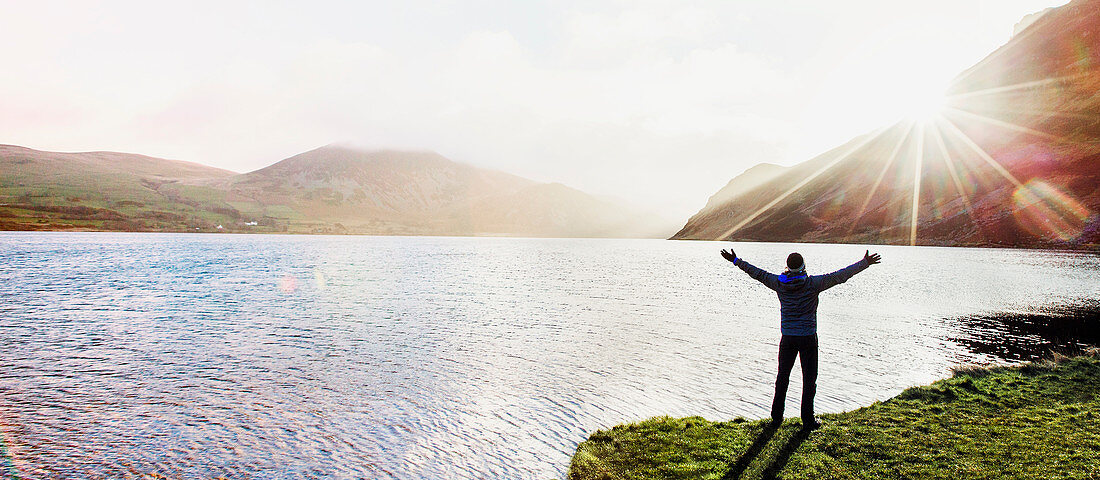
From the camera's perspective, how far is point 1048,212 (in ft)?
586

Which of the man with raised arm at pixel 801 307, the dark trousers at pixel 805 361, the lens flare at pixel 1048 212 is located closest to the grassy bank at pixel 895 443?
the dark trousers at pixel 805 361

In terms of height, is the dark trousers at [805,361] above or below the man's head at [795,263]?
below

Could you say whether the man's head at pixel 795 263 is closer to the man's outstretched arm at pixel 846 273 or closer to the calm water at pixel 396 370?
the man's outstretched arm at pixel 846 273

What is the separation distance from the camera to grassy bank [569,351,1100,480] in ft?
38.6

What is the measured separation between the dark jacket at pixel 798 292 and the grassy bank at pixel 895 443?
3.02 m

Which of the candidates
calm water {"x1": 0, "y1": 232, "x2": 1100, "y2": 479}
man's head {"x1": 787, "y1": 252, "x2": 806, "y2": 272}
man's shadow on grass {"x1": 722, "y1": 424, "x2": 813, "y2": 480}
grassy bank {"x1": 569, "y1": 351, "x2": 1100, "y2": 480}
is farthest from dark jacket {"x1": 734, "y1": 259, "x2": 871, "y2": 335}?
calm water {"x1": 0, "y1": 232, "x2": 1100, "y2": 479}

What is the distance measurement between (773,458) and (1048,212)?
233 meters

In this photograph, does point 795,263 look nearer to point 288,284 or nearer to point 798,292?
point 798,292

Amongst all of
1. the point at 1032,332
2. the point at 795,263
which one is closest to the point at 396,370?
the point at 795,263

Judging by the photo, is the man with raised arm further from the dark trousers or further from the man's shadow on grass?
the man's shadow on grass

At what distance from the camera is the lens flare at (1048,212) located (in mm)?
164000

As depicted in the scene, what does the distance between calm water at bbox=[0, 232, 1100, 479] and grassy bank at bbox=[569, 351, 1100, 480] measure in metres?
2.30

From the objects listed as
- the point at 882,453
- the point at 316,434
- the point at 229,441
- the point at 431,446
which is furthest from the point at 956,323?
the point at 229,441

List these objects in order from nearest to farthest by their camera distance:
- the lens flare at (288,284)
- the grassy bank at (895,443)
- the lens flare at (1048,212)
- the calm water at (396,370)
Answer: the grassy bank at (895,443), the calm water at (396,370), the lens flare at (288,284), the lens flare at (1048,212)
